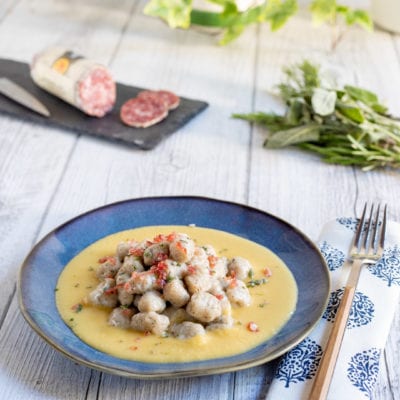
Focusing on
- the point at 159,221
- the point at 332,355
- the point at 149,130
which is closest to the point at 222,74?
the point at 149,130

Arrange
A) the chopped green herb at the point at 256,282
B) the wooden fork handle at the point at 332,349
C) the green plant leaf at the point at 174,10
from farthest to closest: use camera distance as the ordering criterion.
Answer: the green plant leaf at the point at 174,10 → the chopped green herb at the point at 256,282 → the wooden fork handle at the point at 332,349

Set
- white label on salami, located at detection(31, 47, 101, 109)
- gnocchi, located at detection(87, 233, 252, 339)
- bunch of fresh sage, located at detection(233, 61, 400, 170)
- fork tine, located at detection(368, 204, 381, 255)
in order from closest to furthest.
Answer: gnocchi, located at detection(87, 233, 252, 339) → fork tine, located at detection(368, 204, 381, 255) → bunch of fresh sage, located at detection(233, 61, 400, 170) → white label on salami, located at detection(31, 47, 101, 109)

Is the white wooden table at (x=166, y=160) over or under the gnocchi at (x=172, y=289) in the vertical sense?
under

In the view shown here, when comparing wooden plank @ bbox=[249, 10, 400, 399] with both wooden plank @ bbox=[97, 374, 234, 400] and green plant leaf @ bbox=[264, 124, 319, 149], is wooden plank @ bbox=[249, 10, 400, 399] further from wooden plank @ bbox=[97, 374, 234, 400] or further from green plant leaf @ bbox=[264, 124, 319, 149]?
wooden plank @ bbox=[97, 374, 234, 400]

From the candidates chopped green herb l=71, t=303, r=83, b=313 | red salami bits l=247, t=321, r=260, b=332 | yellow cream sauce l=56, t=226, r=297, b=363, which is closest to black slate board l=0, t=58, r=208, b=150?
yellow cream sauce l=56, t=226, r=297, b=363

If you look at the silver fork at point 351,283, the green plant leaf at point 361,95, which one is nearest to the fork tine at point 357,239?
the silver fork at point 351,283

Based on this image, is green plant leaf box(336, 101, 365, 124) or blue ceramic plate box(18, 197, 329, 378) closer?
blue ceramic plate box(18, 197, 329, 378)

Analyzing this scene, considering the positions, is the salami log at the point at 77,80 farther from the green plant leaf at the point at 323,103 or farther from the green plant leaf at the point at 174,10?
the green plant leaf at the point at 323,103
